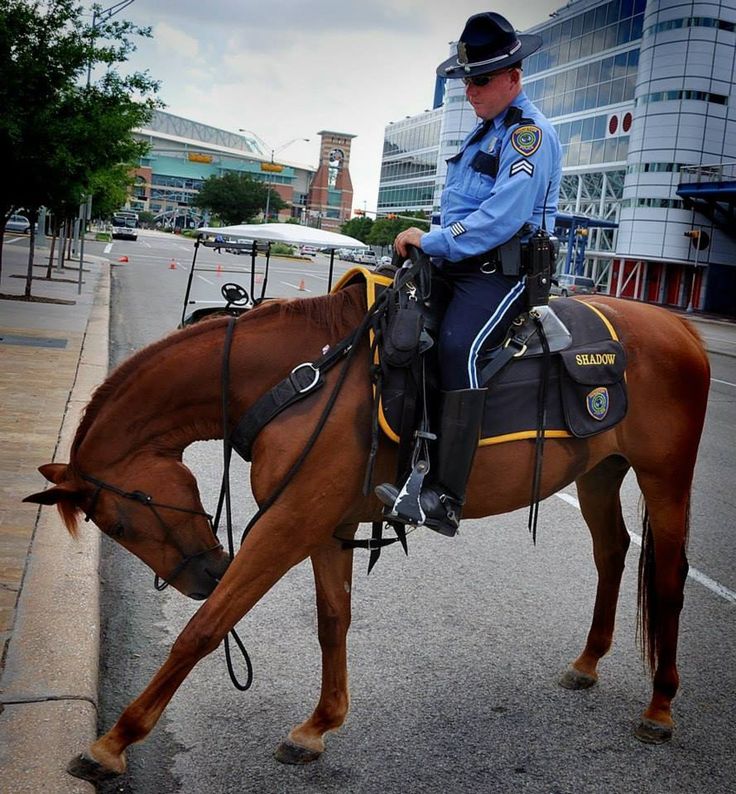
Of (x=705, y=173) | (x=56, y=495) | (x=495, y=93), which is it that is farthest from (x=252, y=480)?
(x=705, y=173)

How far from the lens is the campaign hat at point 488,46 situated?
3.79 m

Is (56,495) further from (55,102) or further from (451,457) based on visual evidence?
(55,102)

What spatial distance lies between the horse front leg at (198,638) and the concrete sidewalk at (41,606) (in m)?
0.11

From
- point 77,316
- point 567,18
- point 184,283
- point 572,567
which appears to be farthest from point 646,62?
point 572,567

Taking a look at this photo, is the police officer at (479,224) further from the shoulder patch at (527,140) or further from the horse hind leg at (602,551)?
the horse hind leg at (602,551)

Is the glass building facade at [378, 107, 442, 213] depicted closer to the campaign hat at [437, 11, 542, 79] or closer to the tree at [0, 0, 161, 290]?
the tree at [0, 0, 161, 290]

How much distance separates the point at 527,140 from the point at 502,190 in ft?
0.80

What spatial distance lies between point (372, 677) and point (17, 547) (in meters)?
2.43

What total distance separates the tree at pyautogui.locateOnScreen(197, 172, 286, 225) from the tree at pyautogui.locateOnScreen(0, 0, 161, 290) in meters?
116

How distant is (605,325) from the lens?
4410 mm

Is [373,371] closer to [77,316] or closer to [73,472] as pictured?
[73,472]

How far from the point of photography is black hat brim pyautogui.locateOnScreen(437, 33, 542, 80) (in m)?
3.78

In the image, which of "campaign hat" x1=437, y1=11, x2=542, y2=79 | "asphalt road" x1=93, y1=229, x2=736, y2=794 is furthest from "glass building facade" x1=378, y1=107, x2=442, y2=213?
"campaign hat" x1=437, y1=11, x2=542, y2=79

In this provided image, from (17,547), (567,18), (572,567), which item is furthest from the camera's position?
(567,18)
